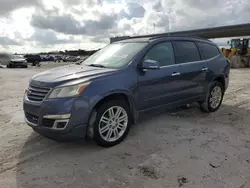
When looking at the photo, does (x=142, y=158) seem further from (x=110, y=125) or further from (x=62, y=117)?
(x=62, y=117)

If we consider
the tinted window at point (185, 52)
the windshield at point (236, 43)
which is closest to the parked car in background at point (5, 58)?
the tinted window at point (185, 52)

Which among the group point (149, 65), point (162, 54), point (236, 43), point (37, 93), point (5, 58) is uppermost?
point (236, 43)

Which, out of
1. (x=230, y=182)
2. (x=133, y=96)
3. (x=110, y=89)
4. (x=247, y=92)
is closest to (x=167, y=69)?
(x=133, y=96)

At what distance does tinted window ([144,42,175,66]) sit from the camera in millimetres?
4199

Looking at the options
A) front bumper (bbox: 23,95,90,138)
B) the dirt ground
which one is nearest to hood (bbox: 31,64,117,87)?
front bumper (bbox: 23,95,90,138)

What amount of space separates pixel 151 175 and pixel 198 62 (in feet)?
9.90

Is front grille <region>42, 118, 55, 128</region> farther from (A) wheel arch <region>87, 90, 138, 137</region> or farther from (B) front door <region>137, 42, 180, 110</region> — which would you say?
(B) front door <region>137, 42, 180, 110</region>

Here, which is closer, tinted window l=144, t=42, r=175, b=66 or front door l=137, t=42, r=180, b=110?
front door l=137, t=42, r=180, b=110

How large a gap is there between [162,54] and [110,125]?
1.72 meters

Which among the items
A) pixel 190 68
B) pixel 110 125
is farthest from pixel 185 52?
pixel 110 125

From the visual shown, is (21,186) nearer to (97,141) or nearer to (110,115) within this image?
(97,141)

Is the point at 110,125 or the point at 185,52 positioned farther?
the point at 185,52

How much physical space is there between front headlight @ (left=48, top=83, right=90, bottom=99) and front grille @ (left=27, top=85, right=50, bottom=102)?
5.6 inches

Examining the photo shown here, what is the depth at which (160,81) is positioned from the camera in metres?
4.18
